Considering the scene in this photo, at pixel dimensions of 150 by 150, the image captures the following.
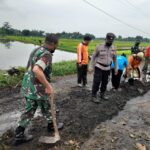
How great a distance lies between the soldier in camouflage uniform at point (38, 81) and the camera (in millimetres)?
4371

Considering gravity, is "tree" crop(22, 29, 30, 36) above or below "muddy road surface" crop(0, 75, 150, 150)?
above

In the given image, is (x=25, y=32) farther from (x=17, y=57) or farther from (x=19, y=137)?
(x=19, y=137)

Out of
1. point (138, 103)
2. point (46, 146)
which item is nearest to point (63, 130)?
point (46, 146)

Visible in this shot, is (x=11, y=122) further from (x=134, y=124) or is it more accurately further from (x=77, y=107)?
(x=134, y=124)

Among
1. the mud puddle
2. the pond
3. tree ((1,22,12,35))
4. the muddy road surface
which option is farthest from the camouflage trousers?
tree ((1,22,12,35))

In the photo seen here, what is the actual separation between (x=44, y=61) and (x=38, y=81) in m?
0.41

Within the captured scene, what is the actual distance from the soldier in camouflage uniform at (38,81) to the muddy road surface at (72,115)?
1.60 feet

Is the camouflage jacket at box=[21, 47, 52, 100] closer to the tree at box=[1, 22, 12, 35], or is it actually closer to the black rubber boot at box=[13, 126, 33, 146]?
the black rubber boot at box=[13, 126, 33, 146]

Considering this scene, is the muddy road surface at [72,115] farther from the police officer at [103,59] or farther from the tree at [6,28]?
the tree at [6,28]

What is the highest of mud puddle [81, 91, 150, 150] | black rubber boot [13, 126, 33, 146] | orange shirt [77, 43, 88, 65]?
orange shirt [77, 43, 88, 65]

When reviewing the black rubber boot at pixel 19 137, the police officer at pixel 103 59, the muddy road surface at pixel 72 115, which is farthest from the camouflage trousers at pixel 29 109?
the police officer at pixel 103 59

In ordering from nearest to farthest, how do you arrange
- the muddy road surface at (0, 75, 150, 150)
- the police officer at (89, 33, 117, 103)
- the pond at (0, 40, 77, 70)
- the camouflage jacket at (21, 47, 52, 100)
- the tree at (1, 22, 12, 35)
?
the camouflage jacket at (21, 47, 52, 100) < the muddy road surface at (0, 75, 150, 150) < the police officer at (89, 33, 117, 103) < the pond at (0, 40, 77, 70) < the tree at (1, 22, 12, 35)

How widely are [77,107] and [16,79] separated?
4183 mm

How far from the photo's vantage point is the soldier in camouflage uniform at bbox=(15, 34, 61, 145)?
4.37 m
